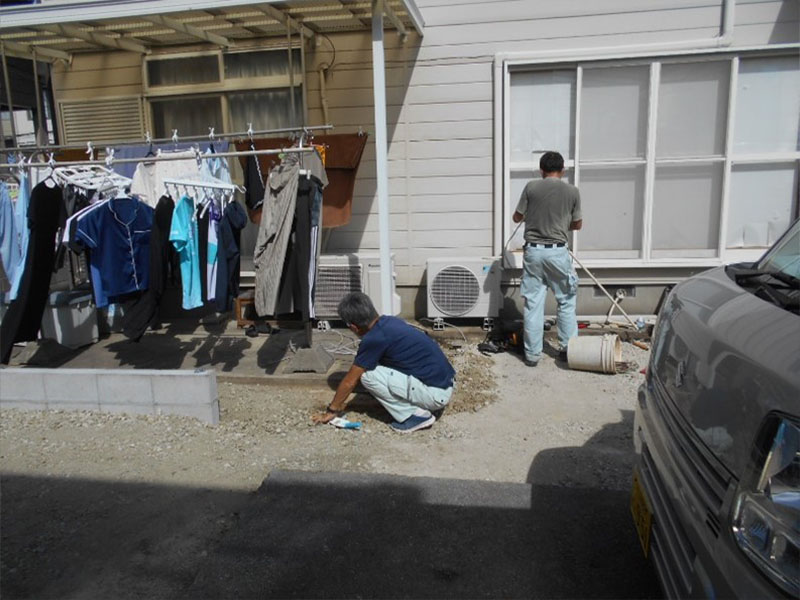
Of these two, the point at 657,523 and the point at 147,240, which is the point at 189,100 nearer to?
the point at 147,240

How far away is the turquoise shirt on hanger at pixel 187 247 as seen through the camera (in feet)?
15.1

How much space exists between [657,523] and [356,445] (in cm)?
234

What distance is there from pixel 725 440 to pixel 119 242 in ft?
14.0

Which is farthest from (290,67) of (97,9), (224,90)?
(97,9)

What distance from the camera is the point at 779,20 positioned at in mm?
5918

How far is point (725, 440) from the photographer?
1671mm

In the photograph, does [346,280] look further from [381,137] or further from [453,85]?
[453,85]

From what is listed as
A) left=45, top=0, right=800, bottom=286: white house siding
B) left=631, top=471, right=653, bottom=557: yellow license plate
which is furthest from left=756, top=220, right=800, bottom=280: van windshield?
left=45, top=0, right=800, bottom=286: white house siding

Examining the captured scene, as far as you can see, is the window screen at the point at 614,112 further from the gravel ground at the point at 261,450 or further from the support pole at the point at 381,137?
the gravel ground at the point at 261,450

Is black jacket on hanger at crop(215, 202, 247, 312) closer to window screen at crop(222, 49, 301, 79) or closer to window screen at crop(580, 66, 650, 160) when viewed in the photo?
window screen at crop(222, 49, 301, 79)

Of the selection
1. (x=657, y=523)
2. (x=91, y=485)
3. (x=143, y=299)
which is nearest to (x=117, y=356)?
(x=143, y=299)

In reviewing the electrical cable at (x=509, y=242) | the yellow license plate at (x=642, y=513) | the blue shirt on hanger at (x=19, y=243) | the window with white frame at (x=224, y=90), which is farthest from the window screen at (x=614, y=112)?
the blue shirt on hanger at (x=19, y=243)

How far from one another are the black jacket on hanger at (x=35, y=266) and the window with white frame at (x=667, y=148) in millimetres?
4143

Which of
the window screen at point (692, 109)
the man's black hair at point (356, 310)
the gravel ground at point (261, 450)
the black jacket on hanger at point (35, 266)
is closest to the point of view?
the gravel ground at point (261, 450)
